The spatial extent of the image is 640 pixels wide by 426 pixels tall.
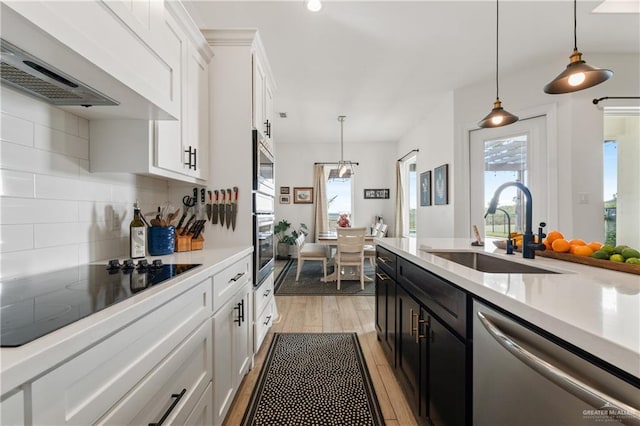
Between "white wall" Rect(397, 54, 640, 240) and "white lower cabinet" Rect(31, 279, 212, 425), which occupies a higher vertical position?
"white wall" Rect(397, 54, 640, 240)

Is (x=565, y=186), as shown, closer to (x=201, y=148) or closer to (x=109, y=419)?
(x=201, y=148)

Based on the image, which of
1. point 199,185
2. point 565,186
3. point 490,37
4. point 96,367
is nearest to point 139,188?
point 199,185

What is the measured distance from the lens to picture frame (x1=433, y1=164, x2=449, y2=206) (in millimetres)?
4184

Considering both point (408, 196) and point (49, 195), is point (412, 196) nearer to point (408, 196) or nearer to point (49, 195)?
point (408, 196)

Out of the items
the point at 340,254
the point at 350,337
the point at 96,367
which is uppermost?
the point at 96,367

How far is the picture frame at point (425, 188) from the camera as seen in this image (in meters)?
4.92

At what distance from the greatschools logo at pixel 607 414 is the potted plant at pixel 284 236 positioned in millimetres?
5954

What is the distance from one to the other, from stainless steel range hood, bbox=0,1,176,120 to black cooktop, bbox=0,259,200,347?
69 cm

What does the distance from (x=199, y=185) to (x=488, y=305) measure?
190 cm

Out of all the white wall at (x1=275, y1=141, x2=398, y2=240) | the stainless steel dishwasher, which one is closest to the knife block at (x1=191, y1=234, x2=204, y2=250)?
the stainless steel dishwasher

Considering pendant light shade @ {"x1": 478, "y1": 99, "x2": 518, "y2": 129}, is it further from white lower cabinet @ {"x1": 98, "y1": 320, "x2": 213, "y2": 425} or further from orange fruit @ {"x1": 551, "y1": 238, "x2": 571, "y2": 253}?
white lower cabinet @ {"x1": 98, "y1": 320, "x2": 213, "y2": 425}

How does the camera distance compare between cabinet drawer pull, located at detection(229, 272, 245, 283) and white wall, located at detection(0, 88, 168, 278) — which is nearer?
white wall, located at detection(0, 88, 168, 278)

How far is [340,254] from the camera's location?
13.6ft

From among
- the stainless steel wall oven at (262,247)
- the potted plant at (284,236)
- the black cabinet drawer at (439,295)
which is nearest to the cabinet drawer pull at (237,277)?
the stainless steel wall oven at (262,247)
